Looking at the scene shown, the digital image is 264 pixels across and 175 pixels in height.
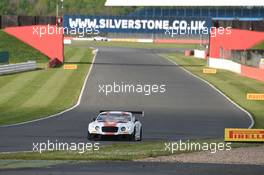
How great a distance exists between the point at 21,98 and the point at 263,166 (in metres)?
28.6

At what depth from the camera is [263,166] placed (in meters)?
20.9

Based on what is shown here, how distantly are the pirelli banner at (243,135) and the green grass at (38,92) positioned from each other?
13501mm

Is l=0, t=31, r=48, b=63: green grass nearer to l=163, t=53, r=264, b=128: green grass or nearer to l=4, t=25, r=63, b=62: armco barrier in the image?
l=4, t=25, r=63, b=62: armco barrier

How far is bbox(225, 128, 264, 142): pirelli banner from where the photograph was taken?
24.8 metres

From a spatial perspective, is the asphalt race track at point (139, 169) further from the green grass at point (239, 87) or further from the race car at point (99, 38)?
the race car at point (99, 38)

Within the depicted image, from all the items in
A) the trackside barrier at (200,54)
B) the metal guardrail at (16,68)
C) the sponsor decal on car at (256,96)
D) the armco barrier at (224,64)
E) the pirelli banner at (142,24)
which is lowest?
the trackside barrier at (200,54)

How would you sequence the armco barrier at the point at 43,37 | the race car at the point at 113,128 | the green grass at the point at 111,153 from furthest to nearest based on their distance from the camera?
the armco barrier at the point at 43,37 < the race car at the point at 113,128 < the green grass at the point at 111,153

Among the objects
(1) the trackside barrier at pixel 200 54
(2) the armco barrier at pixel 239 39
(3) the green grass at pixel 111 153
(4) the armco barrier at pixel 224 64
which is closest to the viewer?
(3) the green grass at pixel 111 153

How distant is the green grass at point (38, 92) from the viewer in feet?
132

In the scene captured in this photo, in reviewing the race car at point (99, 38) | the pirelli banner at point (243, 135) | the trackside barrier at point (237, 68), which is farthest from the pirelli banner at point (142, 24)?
the race car at point (99, 38)

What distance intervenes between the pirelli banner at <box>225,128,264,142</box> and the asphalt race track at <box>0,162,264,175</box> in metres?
3.94

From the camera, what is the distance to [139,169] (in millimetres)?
19750

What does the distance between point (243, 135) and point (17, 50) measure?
61871mm

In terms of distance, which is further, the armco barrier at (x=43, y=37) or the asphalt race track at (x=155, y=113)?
the armco barrier at (x=43, y=37)
